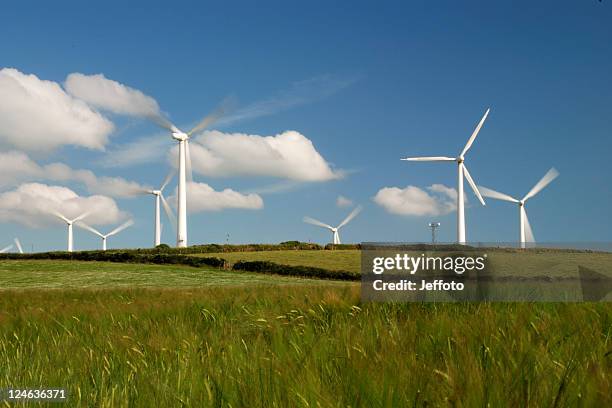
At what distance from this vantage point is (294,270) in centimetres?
3466

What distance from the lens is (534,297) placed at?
7734mm

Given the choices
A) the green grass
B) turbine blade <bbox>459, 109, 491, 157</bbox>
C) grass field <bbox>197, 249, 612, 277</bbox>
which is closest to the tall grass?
grass field <bbox>197, 249, 612, 277</bbox>

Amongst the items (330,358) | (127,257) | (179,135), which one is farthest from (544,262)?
(179,135)

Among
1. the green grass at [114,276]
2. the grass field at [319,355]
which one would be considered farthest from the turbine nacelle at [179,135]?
the grass field at [319,355]

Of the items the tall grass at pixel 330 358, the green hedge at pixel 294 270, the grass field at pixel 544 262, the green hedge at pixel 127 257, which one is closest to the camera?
the tall grass at pixel 330 358

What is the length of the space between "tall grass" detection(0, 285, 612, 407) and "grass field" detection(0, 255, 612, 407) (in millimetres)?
15

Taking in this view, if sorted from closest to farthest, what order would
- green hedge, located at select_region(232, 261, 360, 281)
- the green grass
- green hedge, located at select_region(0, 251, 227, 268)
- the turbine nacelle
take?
1. the green grass
2. green hedge, located at select_region(232, 261, 360, 281)
3. green hedge, located at select_region(0, 251, 227, 268)
4. the turbine nacelle

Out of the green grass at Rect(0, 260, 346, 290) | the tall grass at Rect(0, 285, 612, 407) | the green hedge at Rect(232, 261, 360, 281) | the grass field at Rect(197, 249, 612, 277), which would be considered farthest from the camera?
the green hedge at Rect(232, 261, 360, 281)

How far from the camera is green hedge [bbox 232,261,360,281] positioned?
109 ft

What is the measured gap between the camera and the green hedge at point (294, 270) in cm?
3316

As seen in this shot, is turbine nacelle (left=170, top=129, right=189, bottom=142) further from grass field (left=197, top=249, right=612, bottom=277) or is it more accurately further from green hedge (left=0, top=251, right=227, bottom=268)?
grass field (left=197, top=249, right=612, bottom=277)

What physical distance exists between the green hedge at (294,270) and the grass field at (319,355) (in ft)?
75.9

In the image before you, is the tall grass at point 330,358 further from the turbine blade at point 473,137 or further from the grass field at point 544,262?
the turbine blade at point 473,137

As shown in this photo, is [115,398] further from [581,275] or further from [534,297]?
[581,275]
